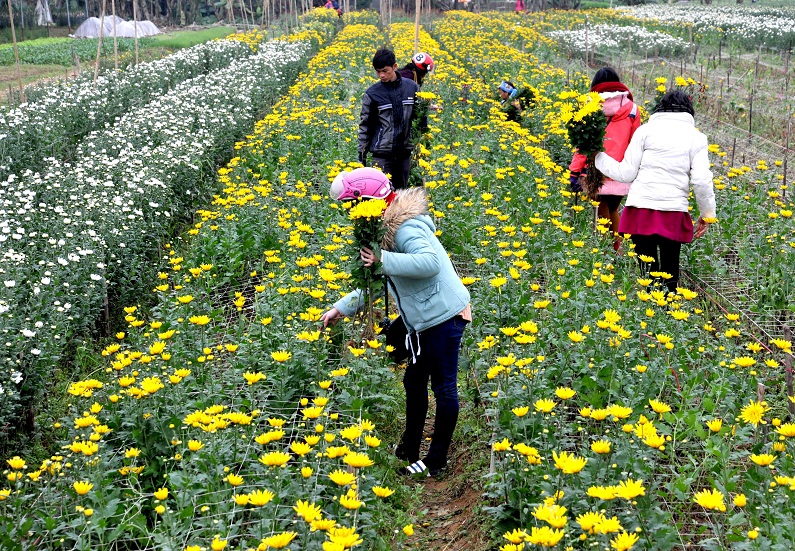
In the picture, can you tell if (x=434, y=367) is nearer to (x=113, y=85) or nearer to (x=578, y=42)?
(x=113, y=85)

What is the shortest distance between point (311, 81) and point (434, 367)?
9820 mm

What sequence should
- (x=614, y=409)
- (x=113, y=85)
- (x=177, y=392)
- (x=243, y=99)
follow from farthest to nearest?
(x=113, y=85)
(x=243, y=99)
(x=177, y=392)
(x=614, y=409)

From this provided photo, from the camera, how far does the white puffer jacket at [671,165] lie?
19.2 ft

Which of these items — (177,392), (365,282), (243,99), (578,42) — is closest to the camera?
(177,392)

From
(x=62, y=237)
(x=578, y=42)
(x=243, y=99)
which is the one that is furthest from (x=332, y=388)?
(x=578, y=42)

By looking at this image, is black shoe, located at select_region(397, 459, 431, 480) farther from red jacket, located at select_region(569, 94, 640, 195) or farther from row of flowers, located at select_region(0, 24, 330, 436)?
red jacket, located at select_region(569, 94, 640, 195)

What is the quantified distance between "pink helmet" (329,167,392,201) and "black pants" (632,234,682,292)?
2571 millimetres

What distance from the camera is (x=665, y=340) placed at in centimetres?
429

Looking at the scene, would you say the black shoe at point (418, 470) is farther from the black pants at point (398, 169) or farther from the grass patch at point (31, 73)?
the grass patch at point (31, 73)

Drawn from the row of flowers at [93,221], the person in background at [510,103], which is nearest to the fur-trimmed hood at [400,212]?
the row of flowers at [93,221]

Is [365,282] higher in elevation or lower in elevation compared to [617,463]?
higher

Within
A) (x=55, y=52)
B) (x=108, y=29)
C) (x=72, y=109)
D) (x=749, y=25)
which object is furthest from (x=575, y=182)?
(x=108, y=29)

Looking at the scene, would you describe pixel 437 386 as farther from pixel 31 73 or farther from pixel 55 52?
pixel 55 52

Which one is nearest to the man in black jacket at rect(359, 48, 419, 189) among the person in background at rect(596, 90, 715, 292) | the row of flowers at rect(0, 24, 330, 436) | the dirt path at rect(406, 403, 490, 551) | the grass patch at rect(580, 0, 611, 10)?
the row of flowers at rect(0, 24, 330, 436)
